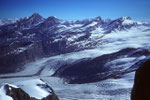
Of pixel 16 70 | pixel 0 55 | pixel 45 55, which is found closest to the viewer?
pixel 16 70

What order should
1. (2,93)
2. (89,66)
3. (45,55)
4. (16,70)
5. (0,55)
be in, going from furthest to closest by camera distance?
1. (45,55)
2. (0,55)
3. (16,70)
4. (89,66)
5. (2,93)

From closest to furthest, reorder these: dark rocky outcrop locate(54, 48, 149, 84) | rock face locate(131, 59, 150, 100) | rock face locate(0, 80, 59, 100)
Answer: rock face locate(131, 59, 150, 100) → rock face locate(0, 80, 59, 100) → dark rocky outcrop locate(54, 48, 149, 84)

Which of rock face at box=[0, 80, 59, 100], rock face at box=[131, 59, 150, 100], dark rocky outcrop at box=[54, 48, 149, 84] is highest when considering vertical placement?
rock face at box=[131, 59, 150, 100]

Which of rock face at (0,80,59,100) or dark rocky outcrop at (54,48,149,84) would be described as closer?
rock face at (0,80,59,100)

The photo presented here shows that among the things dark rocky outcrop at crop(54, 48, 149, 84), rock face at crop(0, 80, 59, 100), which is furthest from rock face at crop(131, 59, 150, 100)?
dark rocky outcrop at crop(54, 48, 149, 84)

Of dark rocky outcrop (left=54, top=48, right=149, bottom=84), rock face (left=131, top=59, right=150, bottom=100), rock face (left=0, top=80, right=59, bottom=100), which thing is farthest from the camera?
dark rocky outcrop (left=54, top=48, right=149, bottom=84)

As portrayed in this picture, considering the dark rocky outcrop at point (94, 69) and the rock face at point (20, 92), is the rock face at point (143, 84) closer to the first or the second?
the rock face at point (20, 92)

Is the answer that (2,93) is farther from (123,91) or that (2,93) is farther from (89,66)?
(89,66)

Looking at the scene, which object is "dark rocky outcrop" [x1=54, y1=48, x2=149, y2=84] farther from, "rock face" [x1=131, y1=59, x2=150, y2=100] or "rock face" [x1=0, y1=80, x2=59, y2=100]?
"rock face" [x1=131, y1=59, x2=150, y2=100]

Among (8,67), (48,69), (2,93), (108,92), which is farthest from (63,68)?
(2,93)
